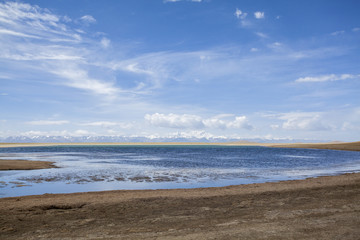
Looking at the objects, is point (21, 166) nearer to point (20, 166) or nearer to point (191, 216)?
point (20, 166)

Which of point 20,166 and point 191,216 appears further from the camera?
point 20,166

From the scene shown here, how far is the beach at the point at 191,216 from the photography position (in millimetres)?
10047

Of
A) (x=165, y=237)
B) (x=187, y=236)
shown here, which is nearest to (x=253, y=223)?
(x=187, y=236)

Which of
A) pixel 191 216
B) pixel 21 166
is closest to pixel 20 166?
pixel 21 166

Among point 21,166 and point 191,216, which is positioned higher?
point 191,216

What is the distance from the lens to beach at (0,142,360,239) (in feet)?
33.0

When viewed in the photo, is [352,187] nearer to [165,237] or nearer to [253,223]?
[253,223]

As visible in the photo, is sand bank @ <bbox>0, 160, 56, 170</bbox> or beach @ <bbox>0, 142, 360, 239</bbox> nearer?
beach @ <bbox>0, 142, 360, 239</bbox>

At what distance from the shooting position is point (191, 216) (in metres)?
12.7

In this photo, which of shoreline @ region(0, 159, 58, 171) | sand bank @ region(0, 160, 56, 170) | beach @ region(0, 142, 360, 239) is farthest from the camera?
sand bank @ region(0, 160, 56, 170)

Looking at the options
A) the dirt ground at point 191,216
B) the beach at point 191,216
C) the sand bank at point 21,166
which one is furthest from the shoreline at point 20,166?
the dirt ground at point 191,216

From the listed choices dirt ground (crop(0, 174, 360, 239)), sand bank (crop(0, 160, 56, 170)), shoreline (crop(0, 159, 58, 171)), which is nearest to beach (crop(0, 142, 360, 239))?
dirt ground (crop(0, 174, 360, 239))

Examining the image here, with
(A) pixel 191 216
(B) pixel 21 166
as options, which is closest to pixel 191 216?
(A) pixel 191 216

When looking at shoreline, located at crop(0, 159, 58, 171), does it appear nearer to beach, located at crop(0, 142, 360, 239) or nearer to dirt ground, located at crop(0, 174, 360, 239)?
beach, located at crop(0, 142, 360, 239)
